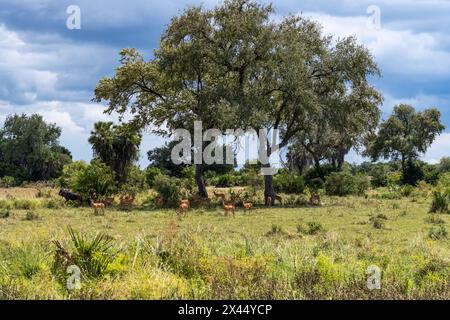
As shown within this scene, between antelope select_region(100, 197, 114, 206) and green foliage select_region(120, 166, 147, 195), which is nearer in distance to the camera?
antelope select_region(100, 197, 114, 206)

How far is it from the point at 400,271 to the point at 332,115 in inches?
1025

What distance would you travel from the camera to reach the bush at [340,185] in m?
44.2

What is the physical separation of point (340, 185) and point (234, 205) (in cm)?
1486

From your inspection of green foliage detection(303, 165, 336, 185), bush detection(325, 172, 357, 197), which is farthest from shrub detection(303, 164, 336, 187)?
bush detection(325, 172, 357, 197)

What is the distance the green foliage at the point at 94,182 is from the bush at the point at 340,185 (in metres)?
17.3

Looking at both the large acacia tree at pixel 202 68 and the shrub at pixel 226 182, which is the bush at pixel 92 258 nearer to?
the large acacia tree at pixel 202 68

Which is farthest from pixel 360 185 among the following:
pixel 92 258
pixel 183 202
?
pixel 92 258

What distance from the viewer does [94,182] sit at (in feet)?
115

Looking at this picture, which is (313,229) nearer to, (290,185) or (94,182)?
(94,182)

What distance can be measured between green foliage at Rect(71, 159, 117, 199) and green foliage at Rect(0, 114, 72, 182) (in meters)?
53.3

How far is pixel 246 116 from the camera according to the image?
33.0 metres

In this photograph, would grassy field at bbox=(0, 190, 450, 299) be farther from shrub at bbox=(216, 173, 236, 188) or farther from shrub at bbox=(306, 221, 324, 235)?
shrub at bbox=(216, 173, 236, 188)

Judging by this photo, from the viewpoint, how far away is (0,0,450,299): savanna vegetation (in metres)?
9.20
